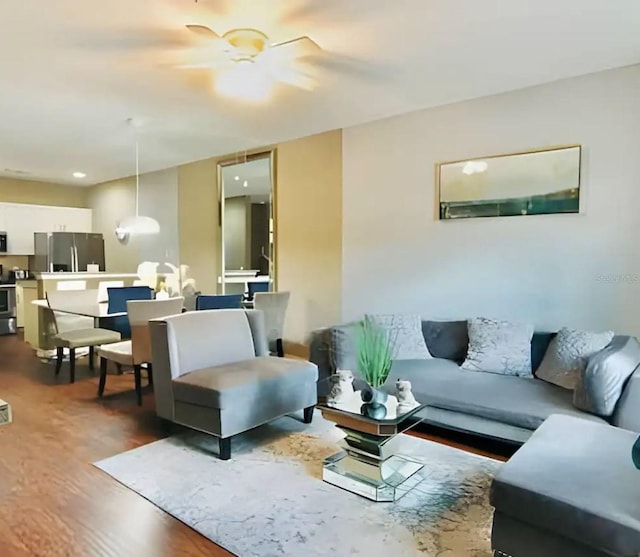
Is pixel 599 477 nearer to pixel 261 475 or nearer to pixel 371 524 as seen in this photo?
pixel 371 524

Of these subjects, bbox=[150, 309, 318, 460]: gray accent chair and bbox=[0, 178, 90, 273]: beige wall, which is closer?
bbox=[150, 309, 318, 460]: gray accent chair

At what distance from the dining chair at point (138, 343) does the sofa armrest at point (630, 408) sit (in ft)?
10.7

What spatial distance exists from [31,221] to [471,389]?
8.03 m

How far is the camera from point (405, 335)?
3.99 m

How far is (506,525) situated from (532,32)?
8.64ft

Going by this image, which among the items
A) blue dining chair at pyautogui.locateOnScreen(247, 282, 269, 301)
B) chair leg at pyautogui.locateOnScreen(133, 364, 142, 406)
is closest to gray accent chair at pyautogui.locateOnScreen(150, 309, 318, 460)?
chair leg at pyautogui.locateOnScreen(133, 364, 142, 406)

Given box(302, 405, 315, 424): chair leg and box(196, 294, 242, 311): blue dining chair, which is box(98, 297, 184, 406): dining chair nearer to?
box(196, 294, 242, 311): blue dining chair

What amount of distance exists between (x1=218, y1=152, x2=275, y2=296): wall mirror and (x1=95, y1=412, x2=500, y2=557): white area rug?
302cm

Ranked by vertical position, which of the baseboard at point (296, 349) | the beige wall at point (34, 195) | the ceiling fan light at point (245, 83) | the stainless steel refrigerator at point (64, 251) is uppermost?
the ceiling fan light at point (245, 83)

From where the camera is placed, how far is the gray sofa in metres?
2.80

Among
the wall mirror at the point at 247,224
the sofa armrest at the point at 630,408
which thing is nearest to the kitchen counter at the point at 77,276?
the wall mirror at the point at 247,224

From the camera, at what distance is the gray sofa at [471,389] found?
110 inches

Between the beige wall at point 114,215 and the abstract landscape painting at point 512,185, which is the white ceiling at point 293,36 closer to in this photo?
the abstract landscape painting at point 512,185

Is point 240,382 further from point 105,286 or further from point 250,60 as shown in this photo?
point 105,286
